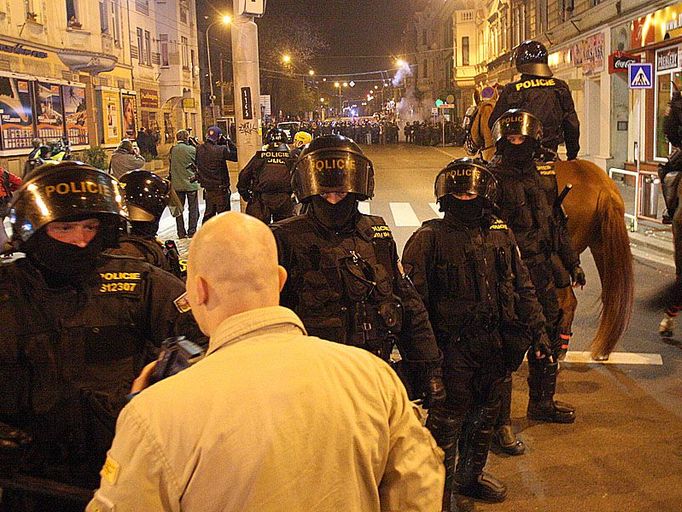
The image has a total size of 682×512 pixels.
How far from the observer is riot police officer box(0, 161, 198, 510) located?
2.65 metres

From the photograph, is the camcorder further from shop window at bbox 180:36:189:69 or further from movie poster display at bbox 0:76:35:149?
shop window at bbox 180:36:189:69

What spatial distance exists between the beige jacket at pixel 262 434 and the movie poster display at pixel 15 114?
24.1 meters

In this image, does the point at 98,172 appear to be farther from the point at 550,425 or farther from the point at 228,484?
the point at 550,425

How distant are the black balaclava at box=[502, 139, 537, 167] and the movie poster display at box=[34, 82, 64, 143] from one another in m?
24.0

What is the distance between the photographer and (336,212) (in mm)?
3590

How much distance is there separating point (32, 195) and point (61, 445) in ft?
2.93

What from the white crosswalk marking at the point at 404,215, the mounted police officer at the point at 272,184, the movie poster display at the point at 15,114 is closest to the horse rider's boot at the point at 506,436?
the mounted police officer at the point at 272,184

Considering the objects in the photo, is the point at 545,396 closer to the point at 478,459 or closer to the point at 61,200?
the point at 478,459

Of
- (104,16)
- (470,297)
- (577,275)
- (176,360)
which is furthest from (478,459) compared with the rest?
(104,16)

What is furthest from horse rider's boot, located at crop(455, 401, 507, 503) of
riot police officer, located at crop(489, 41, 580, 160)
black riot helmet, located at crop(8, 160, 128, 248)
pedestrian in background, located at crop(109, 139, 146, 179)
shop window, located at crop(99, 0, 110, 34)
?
shop window, located at crop(99, 0, 110, 34)

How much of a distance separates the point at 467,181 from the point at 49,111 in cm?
2587

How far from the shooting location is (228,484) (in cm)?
159

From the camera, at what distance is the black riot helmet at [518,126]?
5.32 metres

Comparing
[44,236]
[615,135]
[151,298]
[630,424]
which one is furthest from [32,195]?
[615,135]
